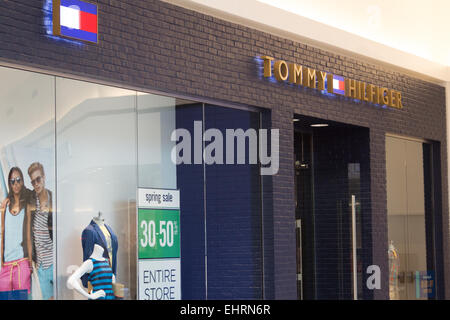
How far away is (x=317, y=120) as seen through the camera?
1071 centimetres

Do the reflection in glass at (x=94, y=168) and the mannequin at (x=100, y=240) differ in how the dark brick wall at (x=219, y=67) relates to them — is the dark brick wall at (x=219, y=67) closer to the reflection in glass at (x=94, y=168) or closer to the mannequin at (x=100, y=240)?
the reflection in glass at (x=94, y=168)

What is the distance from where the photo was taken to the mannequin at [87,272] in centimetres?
715

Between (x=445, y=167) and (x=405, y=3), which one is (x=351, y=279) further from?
(x=405, y=3)

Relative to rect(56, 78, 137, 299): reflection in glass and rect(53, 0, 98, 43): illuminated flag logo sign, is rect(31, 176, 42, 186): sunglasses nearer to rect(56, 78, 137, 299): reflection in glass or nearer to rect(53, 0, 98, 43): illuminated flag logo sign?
rect(56, 78, 137, 299): reflection in glass

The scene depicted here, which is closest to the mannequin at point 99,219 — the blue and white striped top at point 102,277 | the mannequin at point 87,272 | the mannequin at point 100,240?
the mannequin at point 100,240

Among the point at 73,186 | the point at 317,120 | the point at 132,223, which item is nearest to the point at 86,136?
the point at 73,186

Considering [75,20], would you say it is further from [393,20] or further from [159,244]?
[393,20]

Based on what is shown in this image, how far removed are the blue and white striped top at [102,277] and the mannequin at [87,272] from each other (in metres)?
0.03

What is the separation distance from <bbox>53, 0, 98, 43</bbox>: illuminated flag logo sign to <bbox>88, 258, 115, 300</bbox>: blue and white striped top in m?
2.22

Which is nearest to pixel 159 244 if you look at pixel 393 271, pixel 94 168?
pixel 94 168

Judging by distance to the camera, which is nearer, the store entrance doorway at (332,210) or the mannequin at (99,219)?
the mannequin at (99,219)

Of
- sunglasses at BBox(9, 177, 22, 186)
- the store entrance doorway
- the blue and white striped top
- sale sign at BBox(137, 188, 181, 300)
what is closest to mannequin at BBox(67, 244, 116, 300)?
the blue and white striped top

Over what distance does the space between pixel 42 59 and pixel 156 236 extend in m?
2.33

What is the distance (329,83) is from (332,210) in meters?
2.17
